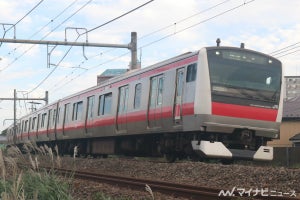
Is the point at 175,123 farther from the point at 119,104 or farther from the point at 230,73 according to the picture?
the point at 119,104

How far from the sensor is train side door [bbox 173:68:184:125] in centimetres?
1261

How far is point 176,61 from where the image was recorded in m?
13.1

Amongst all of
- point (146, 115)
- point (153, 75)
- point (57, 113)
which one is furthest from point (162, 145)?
point (57, 113)

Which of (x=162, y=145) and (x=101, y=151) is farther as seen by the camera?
(x=101, y=151)

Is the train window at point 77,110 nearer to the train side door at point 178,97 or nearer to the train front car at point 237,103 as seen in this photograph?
the train side door at point 178,97

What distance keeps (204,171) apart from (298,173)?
2689mm

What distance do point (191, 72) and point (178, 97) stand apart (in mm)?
871

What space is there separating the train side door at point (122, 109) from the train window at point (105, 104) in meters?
1.05

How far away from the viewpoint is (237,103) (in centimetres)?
1220

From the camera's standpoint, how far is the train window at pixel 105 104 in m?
17.9

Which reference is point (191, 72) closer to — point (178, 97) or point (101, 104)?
point (178, 97)

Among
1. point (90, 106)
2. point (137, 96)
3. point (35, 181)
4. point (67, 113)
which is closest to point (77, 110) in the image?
point (67, 113)

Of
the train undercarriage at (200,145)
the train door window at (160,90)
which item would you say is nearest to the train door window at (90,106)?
the train undercarriage at (200,145)

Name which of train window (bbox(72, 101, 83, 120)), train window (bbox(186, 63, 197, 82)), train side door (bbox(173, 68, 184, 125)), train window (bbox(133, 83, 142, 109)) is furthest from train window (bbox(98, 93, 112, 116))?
train window (bbox(186, 63, 197, 82))
